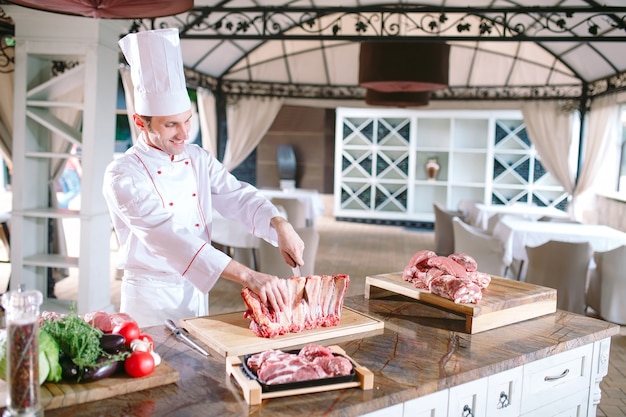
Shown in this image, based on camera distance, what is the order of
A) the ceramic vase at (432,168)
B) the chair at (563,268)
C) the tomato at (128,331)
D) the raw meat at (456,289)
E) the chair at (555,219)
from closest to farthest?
the tomato at (128,331)
the raw meat at (456,289)
the chair at (563,268)
the chair at (555,219)
the ceramic vase at (432,168)

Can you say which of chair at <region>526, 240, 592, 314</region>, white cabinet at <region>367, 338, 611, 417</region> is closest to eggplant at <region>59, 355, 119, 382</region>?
white cabinet at <region>367, 338, 611, 417</region>

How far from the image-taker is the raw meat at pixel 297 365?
1440mm

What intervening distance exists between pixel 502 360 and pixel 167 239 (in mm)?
1128

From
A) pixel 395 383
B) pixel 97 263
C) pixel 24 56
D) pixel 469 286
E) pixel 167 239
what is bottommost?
pixel 97 263

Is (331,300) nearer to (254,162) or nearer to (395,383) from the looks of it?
(395,383)

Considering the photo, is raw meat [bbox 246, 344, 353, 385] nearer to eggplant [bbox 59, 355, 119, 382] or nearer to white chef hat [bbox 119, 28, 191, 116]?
eggplant [bbox 59, 355, 119, 382]

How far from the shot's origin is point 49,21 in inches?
174

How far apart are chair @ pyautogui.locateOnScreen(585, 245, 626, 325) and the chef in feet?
12.9

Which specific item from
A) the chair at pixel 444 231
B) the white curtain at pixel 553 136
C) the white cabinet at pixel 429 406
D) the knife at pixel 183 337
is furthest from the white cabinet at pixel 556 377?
the white curtain at pixel 553 136

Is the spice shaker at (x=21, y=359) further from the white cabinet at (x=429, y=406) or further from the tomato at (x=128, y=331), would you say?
the white cabinet at (x=429, y=406)

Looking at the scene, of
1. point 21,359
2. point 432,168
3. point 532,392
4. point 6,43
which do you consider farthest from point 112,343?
point 432,168

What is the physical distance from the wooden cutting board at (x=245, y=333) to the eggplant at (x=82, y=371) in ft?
1.19

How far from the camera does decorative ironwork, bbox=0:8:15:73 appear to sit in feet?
16.7

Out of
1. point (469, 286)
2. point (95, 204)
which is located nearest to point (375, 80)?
point (95, 204)
